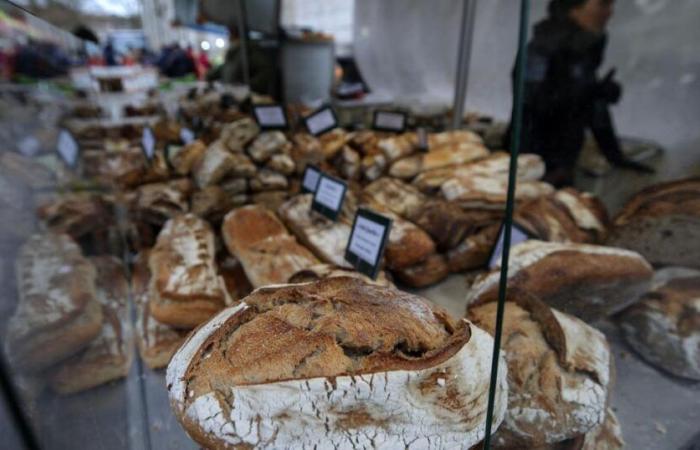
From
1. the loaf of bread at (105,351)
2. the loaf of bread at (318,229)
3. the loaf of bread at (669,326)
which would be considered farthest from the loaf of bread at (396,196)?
the loaf of bread at (105,351)

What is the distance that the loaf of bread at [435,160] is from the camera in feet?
7.41

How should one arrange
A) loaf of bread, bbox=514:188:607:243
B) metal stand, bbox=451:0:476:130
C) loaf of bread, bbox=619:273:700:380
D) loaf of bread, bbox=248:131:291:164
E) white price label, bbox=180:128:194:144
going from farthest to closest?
metal stand, bbox=451:0:476:130 < white price label, bbox=180:128:194:144 < loaf of bread, bbox=248:131:291:164 < loaf of bread, bbox=514:188:607:243 < loaf of bread, bbox=619:273:700:380

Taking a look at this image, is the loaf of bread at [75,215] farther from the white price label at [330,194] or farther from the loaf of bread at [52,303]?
the white price label at [330,194]

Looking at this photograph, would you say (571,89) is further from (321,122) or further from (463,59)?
(321,122)

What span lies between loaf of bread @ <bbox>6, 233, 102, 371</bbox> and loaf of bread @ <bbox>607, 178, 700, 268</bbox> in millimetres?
1896

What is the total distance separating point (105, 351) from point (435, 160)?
187 centimetres

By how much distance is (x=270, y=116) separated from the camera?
2.34 m

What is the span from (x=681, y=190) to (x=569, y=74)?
1.02 meters

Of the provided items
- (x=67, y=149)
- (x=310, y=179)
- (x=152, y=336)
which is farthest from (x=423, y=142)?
(x=67, y=149)

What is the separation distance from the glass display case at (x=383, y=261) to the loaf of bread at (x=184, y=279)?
10 millimetres

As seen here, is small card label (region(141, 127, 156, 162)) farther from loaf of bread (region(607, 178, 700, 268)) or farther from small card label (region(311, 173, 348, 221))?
loaf of bread (region(607, 178, 700, 268))

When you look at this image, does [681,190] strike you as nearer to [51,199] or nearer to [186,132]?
[51,199]

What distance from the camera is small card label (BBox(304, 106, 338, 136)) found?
2457 mm

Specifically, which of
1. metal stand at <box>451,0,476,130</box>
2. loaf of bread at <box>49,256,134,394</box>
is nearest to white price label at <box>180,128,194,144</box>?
loaf of bread at <box>49,256,134,394</box>
